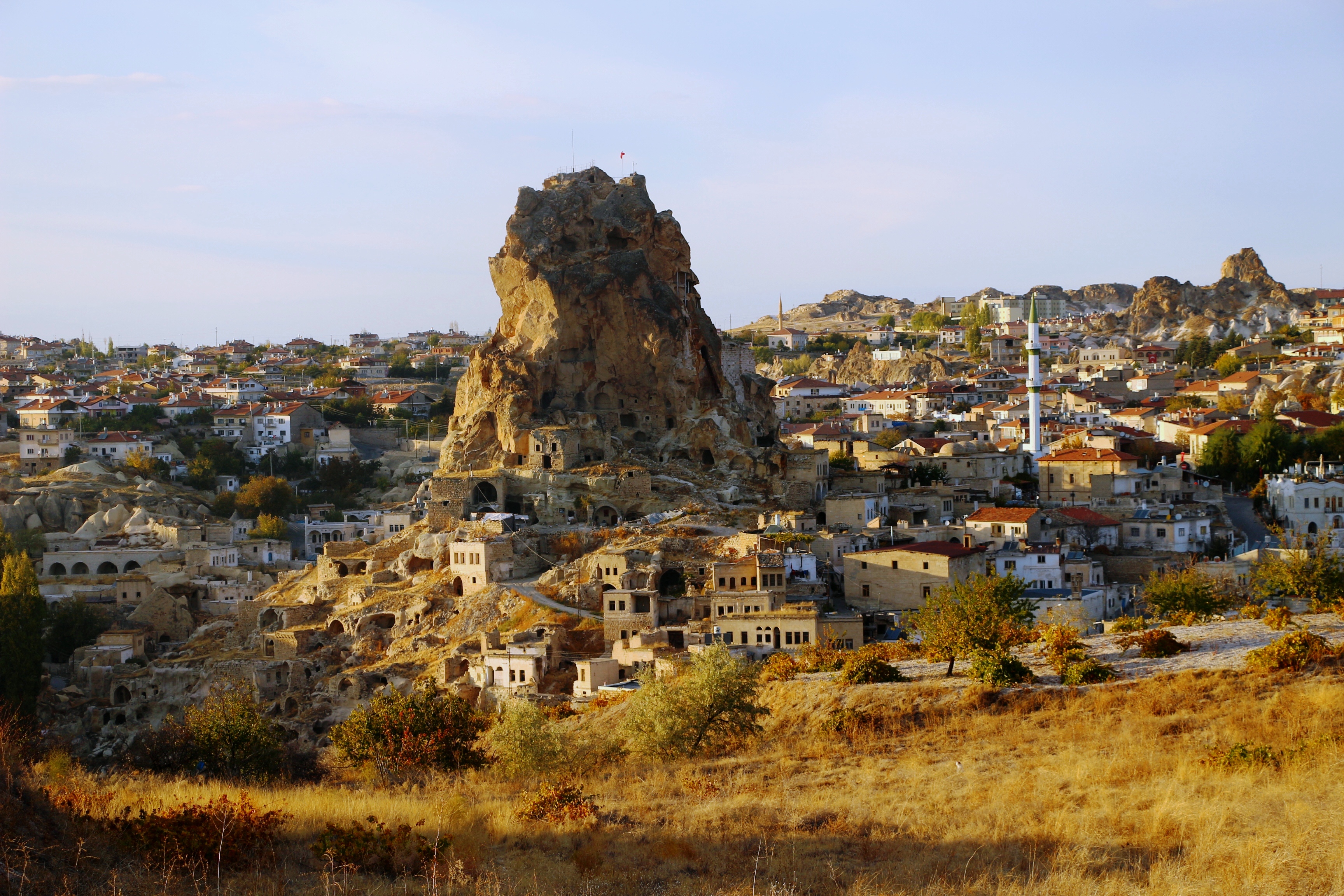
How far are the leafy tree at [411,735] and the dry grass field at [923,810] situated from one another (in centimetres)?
97

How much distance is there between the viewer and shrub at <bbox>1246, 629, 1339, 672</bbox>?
17.9 metres

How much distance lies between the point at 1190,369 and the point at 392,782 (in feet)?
258

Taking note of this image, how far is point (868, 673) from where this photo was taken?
20938 mm

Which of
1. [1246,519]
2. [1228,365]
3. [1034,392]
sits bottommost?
[1246,519]

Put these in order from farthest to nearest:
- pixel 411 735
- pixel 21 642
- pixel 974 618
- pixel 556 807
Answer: pixel 21 642, pixel 974 618, pixel 411 735, pixel 556 807

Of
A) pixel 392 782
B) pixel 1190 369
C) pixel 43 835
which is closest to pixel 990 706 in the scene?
pixel 392 782

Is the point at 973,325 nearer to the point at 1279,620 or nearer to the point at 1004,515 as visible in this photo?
the point at 1004,515

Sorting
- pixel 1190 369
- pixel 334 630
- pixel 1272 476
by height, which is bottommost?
pixel 334 630

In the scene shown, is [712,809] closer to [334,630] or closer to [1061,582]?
[1061,582]

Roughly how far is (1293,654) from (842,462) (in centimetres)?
3334

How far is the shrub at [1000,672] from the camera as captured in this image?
749 inches

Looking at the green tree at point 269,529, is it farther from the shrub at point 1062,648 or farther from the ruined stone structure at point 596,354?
the shrub at point 1062,648

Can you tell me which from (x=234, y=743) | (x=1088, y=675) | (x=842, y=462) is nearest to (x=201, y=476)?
(x=842, y=462)

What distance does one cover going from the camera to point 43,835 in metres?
10.2
